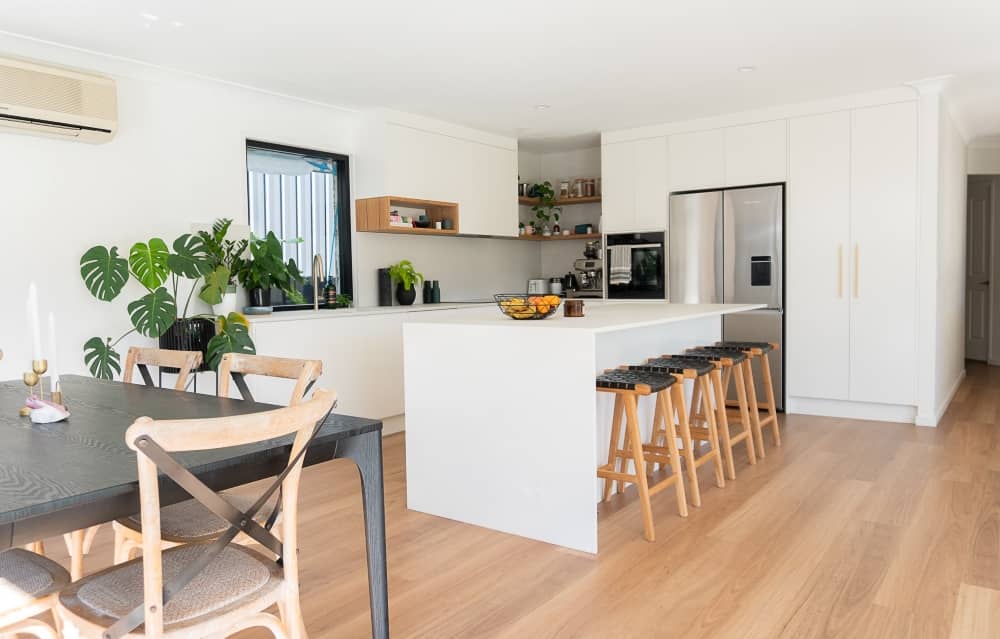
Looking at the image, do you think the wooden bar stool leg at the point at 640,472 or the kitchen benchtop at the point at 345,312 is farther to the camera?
the kitchen benchtop at the point at 345,312

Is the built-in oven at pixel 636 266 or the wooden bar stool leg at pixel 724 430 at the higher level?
the built-in oven at pixel 636 266

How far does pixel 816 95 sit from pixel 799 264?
1.20 meters

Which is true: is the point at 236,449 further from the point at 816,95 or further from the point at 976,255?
the point at 976,255

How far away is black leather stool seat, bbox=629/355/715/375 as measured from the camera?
346cm

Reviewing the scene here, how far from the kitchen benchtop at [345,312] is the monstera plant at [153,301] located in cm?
33

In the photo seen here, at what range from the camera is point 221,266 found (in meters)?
4.14

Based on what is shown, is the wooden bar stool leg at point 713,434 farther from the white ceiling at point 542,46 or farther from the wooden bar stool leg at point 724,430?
the white ceiling at point 542,46

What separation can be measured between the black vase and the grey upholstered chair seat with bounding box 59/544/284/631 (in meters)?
3.95

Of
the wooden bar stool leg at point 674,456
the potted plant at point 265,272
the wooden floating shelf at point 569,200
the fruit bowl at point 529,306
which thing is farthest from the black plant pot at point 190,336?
the wooden floating shelf at point 569,200

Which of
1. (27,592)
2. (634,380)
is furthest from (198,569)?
(634,380)

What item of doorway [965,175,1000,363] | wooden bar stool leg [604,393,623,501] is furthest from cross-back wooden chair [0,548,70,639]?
doorway [965,175,1000,363]

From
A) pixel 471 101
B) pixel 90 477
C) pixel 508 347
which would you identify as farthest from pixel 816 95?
pixel 90 477

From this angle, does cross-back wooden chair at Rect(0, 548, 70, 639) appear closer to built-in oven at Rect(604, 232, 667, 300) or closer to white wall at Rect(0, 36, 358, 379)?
white wall at Rect(0, 36, 358, 379)

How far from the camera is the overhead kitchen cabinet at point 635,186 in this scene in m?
6.13
